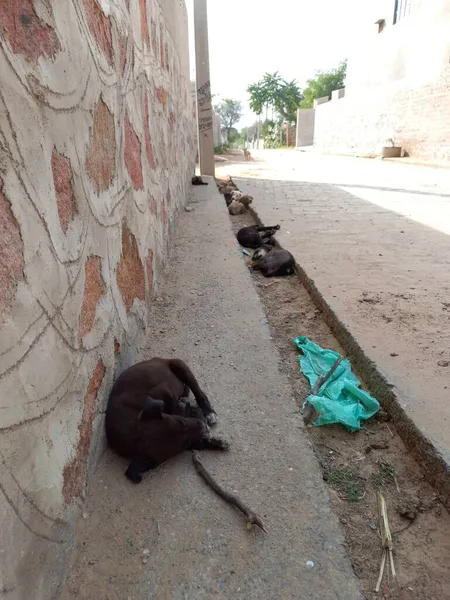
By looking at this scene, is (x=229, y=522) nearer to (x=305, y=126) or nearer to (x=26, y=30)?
(x=26, y=30)

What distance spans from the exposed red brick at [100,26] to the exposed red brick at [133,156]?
17.9 inches

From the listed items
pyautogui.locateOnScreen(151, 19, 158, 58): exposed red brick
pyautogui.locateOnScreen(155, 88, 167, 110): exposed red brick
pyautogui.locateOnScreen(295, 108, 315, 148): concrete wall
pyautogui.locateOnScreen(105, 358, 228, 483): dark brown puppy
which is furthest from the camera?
pyautogui.locateOnScreen(295, 108, 315, 148): concrete wall

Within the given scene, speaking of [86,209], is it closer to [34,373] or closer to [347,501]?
[34,373]

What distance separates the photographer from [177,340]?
281cm

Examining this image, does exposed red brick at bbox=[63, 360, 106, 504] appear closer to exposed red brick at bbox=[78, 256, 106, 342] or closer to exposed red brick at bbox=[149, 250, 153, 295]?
exposed red brick at bbox=[78, 256, 106, 342]

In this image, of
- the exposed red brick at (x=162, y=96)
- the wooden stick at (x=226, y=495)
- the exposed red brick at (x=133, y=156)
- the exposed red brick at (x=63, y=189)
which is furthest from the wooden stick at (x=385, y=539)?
the exposed red brick at (x=162, y=96)

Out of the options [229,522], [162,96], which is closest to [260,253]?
[162,96]

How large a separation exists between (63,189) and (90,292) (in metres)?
0.45

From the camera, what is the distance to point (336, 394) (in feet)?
7.94

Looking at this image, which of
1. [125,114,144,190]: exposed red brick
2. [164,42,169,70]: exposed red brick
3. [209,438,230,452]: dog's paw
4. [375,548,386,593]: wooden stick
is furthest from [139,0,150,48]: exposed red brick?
[375,548,386,593]: wooden stick

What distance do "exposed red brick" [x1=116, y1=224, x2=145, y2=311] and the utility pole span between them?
32.4 ft

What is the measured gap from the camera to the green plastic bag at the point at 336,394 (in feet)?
7.38

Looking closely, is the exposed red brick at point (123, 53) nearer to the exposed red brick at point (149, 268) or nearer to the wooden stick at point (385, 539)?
the exposed red brick at point (149, 268)

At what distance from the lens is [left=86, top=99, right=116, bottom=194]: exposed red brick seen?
1.82m
